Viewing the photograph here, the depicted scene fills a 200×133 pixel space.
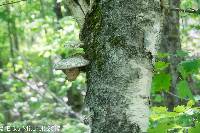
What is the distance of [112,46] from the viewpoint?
6.96ft

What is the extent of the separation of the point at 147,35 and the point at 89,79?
0.40 m

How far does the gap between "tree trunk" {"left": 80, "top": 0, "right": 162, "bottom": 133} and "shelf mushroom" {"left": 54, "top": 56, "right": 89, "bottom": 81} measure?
0.06 meters

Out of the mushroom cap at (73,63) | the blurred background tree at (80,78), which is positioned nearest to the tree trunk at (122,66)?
the mushroom cap at (73,63)

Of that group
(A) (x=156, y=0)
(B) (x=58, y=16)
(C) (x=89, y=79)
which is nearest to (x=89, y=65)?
(C) (x=89, y=79)

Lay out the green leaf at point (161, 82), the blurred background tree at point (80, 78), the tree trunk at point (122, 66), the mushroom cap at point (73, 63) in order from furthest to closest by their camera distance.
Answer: the green leaf at point (161, 82)
the blurred background tree at point (80, 78)
the mushroom cap at point (73, 63)
the tree trunk at point (122, 66)

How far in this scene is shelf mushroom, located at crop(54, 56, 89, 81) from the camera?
2199mm

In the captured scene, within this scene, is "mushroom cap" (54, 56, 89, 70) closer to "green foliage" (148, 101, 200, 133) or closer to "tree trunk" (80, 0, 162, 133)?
"tree trunk" (80, 0, 162, 133)

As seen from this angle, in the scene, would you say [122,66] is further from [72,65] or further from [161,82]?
[161,82]

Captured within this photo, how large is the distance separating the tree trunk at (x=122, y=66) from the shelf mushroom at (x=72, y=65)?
62 mm

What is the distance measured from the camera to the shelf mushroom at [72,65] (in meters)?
2.20

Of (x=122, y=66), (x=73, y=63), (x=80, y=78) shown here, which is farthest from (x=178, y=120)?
(x=80, y=78)

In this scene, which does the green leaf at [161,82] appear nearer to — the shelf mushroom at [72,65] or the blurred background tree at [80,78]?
the blurred background tree at [80,78]

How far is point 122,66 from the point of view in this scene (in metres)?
2.09

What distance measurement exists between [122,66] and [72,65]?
32 cm
